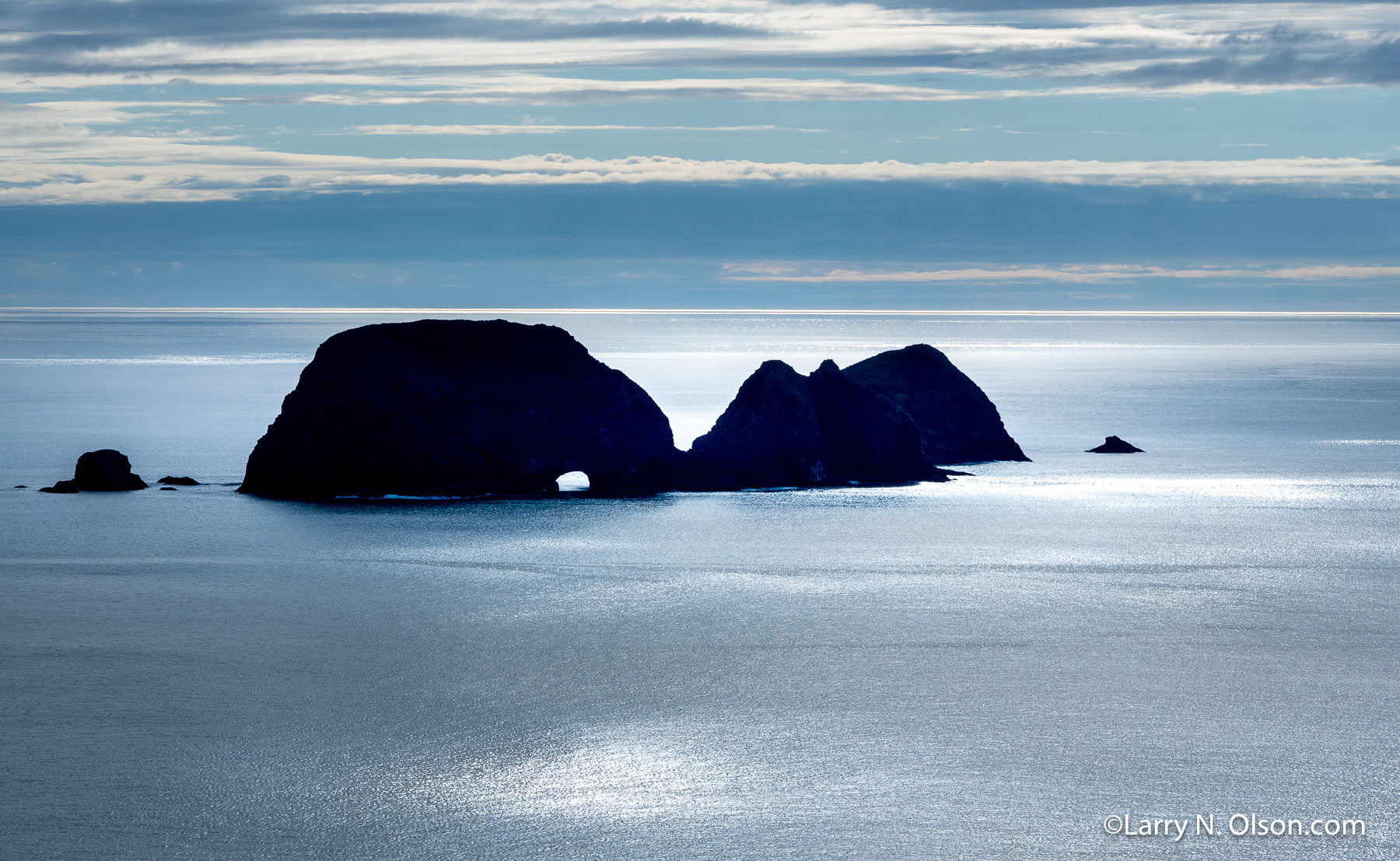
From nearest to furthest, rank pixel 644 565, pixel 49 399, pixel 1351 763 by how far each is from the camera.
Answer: pixel 1351 763, pixel 644 565, pixel 49 399

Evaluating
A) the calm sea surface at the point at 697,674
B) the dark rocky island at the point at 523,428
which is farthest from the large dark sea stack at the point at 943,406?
the calm sea surface at the point at 697,674

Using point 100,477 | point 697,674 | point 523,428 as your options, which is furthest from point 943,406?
point 697,674

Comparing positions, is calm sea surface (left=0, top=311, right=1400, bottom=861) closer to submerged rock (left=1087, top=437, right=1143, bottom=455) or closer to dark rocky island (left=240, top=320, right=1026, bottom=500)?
dark rocky island (left=240, top=320, right=1026, bottom=500)

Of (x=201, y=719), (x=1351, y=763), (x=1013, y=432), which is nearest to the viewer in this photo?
(x=1351, y=763)

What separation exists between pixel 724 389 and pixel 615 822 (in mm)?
123870

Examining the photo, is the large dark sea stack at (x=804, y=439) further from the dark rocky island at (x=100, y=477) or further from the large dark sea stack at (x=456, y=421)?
the dark rocky island at (x=100, y=477)

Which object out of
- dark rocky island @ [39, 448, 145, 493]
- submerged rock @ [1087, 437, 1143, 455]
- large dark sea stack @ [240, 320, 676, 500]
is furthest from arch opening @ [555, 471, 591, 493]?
submerged rock @ [1087, 437, 1143, 455]

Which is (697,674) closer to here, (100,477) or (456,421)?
(456,421)

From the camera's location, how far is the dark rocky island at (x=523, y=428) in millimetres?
59938

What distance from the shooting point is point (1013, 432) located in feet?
332

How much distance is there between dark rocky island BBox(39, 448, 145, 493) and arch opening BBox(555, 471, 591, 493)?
18902 mm

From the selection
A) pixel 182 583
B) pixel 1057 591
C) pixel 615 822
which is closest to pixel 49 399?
pixel 182 583

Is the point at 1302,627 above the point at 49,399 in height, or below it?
below

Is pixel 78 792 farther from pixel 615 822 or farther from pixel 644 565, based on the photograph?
pixel 644 565
